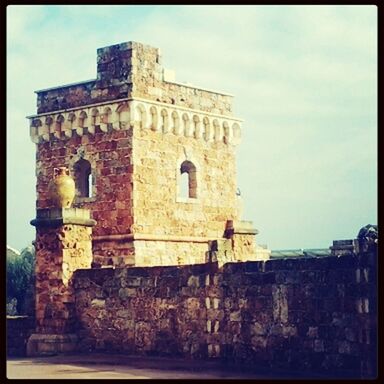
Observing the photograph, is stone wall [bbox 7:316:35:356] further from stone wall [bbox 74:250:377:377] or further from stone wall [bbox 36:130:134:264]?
stone wall [bbox 36:130:134:264]

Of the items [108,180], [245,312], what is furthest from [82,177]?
[245,312]

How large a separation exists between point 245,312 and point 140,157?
6915mm

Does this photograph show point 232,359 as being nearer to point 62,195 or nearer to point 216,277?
point 216,277

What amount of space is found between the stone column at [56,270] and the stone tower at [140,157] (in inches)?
101

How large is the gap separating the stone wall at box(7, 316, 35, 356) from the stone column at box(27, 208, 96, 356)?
0.48m

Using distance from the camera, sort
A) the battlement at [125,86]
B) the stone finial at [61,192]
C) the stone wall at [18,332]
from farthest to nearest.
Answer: the battlement at [125,86] → the stone wall at [18,332] → the stone finial at [61,192]

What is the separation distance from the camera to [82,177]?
2242 centimetres

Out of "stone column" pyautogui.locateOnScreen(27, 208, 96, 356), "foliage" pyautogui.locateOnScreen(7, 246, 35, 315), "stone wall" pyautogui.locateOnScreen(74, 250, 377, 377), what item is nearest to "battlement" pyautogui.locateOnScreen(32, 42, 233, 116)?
"stone column" pyautogui.locateOnScreen(27, 208, 96, 356)

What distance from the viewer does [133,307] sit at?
690 inches

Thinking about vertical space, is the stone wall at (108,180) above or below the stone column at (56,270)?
above

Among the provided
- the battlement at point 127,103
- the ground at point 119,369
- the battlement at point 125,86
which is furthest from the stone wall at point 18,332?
the battlement at point 125,86

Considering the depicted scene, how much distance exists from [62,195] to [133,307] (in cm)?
278

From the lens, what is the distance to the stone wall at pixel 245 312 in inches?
538

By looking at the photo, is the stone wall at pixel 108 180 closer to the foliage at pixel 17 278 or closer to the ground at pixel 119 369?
the ground at pixel 119 369
